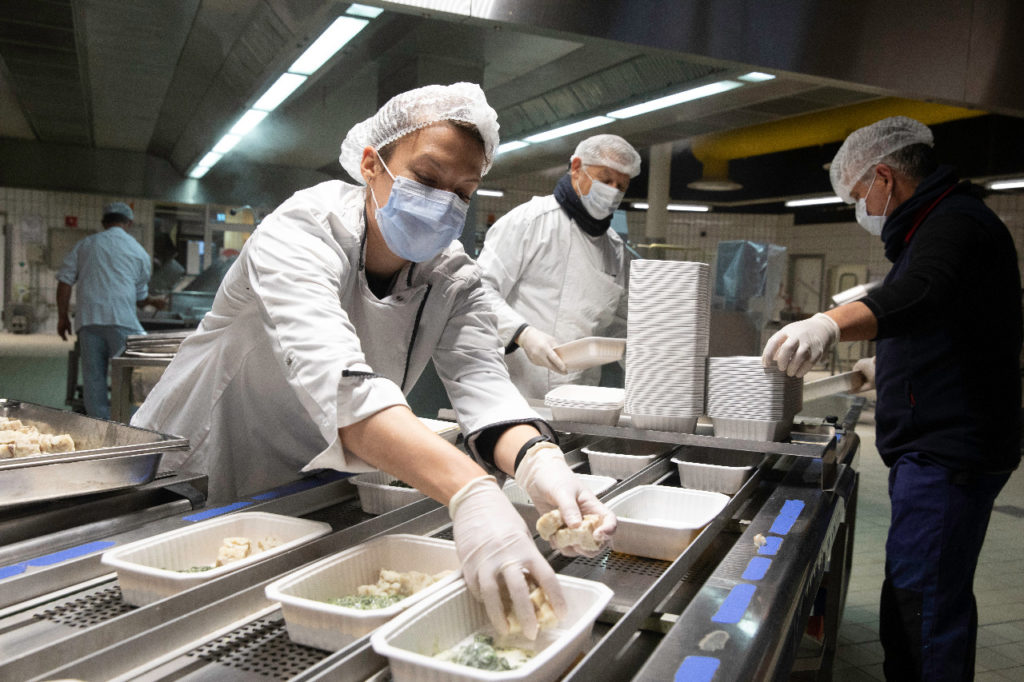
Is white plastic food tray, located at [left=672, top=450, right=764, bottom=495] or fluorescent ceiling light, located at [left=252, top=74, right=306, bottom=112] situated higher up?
fluorescent ceiling light, located at [left=252, top=74, right=306, bottom=112]

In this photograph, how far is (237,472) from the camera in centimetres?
174

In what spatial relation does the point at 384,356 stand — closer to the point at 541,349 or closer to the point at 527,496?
the point at 527,496

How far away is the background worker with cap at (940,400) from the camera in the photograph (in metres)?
1.90

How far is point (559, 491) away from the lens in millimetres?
1172

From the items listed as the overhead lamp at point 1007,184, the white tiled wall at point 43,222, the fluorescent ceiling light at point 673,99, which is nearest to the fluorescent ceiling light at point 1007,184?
the overhead lamp at point 1007,184

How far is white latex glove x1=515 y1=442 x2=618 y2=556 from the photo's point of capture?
1.12 meters

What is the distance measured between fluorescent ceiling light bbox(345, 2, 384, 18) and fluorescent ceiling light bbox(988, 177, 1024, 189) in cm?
817

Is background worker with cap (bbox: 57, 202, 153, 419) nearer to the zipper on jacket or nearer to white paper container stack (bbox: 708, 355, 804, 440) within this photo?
the zipper on jacket

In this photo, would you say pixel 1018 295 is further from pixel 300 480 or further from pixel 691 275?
pixel 300 480

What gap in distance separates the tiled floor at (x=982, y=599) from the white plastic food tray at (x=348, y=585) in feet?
7.72

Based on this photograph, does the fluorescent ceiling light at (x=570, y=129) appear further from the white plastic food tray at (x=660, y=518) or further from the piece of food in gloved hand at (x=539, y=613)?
the piece of food in gloved hand at (x=539, y=613)

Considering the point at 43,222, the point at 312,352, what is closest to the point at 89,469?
the point at 312,352

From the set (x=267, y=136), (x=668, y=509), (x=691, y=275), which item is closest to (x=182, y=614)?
(x=668, y=509)

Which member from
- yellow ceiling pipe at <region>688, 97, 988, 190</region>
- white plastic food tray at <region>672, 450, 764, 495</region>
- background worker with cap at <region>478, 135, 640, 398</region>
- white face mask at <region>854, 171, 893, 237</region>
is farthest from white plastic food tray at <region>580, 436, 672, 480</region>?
yellow ceiling pipe at <region>688, 97, 988, 190</region>
